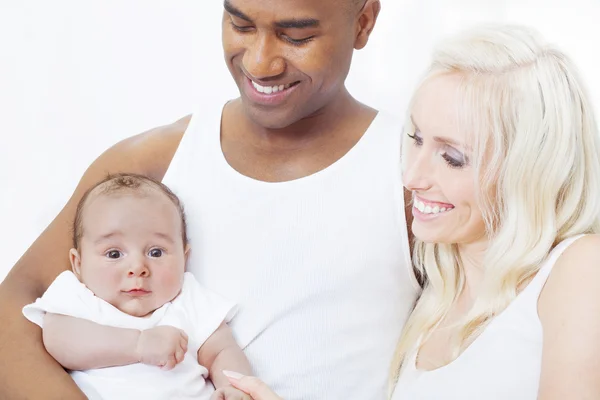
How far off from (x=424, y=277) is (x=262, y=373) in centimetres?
48

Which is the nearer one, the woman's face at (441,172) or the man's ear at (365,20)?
the woman's face at (441,172)

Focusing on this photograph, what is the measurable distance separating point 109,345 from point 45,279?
375 mm

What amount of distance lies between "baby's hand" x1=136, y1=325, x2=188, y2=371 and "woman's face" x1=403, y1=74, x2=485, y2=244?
1.90ft

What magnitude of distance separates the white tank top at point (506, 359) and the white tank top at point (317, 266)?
26 cm

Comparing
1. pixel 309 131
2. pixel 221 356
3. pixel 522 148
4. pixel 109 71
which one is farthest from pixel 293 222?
pixel 109 71

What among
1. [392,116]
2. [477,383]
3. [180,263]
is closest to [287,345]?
[180,263]

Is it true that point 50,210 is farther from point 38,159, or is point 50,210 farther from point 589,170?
point 589,170

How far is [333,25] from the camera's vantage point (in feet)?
7.39

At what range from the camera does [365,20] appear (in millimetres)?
2379

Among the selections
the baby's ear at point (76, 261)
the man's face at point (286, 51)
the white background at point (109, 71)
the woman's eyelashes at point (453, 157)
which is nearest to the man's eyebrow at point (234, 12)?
the man's face at point (286, 51)

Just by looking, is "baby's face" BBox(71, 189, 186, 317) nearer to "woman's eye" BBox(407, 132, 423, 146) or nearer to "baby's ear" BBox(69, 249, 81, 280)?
"baby's ear" BBox(69, 249, 81, 280)

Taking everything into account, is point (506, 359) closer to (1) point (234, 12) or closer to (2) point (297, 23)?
(2) point (297, 23)

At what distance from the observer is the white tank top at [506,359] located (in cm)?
202

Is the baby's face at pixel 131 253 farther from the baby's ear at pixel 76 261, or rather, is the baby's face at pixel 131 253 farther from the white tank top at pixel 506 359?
the white tank top at pixel 506 359
